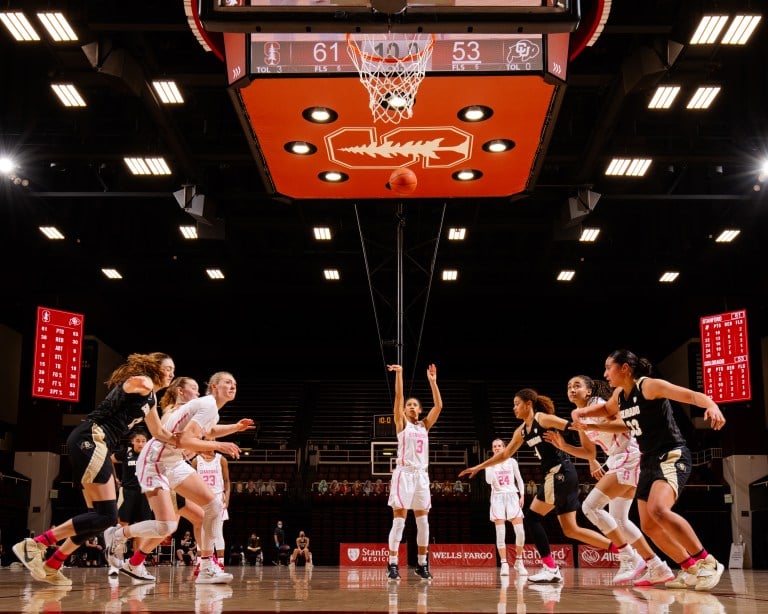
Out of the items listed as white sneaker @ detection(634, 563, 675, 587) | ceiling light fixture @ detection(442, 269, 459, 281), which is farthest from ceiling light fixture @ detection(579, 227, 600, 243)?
white sneaker @ detection(634, 563, 675, 587)

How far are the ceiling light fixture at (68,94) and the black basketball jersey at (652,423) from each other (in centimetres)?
1077

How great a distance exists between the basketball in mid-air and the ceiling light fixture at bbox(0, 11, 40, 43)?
20.8 ft

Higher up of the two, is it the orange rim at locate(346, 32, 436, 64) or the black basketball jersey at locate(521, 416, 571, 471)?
the orange rim at locate(346, 32, 436, 64)

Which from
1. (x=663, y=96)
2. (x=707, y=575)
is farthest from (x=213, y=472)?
(x=663, y=96)

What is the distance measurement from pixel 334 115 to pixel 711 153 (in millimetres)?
10305

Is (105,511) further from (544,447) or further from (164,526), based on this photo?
(544,447)

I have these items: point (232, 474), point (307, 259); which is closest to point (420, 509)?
point (307, 259)

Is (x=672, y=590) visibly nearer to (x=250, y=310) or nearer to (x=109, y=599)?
(x=109, y=599)

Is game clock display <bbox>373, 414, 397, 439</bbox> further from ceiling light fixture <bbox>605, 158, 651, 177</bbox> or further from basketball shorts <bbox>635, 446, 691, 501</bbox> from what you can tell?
basketball shorts <bbox>635, 446, 691, 501</bbox>

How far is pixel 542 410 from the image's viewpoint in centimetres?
927

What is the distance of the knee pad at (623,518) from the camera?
825cm

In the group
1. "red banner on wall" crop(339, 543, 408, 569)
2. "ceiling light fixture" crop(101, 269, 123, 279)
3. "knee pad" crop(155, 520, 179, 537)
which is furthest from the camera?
"ceiling light fixture" crop(101, 269, 123, 279)

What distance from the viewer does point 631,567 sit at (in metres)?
8.42

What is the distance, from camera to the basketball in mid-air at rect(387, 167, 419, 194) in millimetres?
8969
